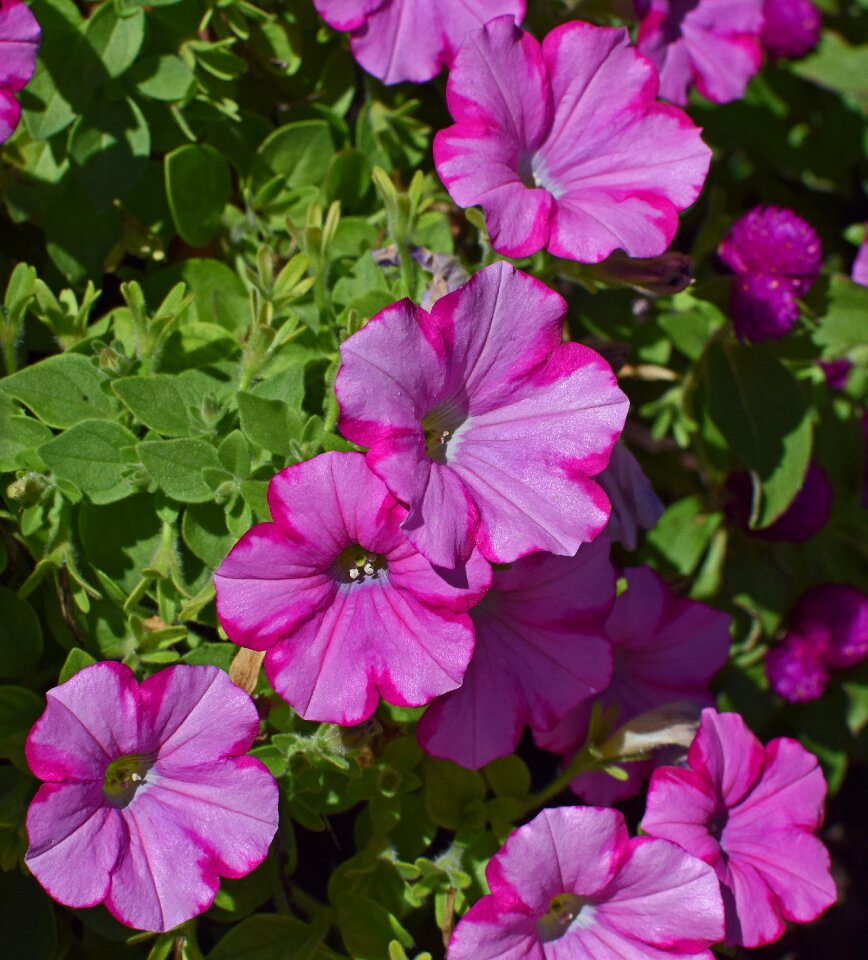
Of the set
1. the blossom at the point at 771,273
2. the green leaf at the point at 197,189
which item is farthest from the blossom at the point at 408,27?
the blossom at the point at 771,273

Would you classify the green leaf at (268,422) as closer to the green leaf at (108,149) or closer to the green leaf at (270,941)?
the green leaf at (108,149)

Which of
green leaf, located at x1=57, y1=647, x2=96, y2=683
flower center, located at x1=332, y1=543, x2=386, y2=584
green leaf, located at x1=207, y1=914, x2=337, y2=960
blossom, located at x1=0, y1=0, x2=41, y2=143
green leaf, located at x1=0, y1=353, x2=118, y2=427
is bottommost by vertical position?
green leaf, located at x1=207, y1=914, x2=337, y2=960

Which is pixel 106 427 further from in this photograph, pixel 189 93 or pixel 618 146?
pixel 618 146

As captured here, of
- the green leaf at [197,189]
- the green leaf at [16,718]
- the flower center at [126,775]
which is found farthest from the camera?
the green leaf at [197,189]

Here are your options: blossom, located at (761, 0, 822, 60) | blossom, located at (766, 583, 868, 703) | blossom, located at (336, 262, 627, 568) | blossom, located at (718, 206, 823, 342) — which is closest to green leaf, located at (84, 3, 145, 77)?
blossom, located at (336, 262, 627, 568)

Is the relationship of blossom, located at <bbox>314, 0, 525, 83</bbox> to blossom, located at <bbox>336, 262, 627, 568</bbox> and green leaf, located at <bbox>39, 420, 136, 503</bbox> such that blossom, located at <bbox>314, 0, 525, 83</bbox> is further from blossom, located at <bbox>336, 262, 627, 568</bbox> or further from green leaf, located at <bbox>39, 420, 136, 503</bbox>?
green leaf, located at <bbox>39, 420, 136, 503</bbox>

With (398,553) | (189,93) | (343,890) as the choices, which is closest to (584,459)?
(398,553)
